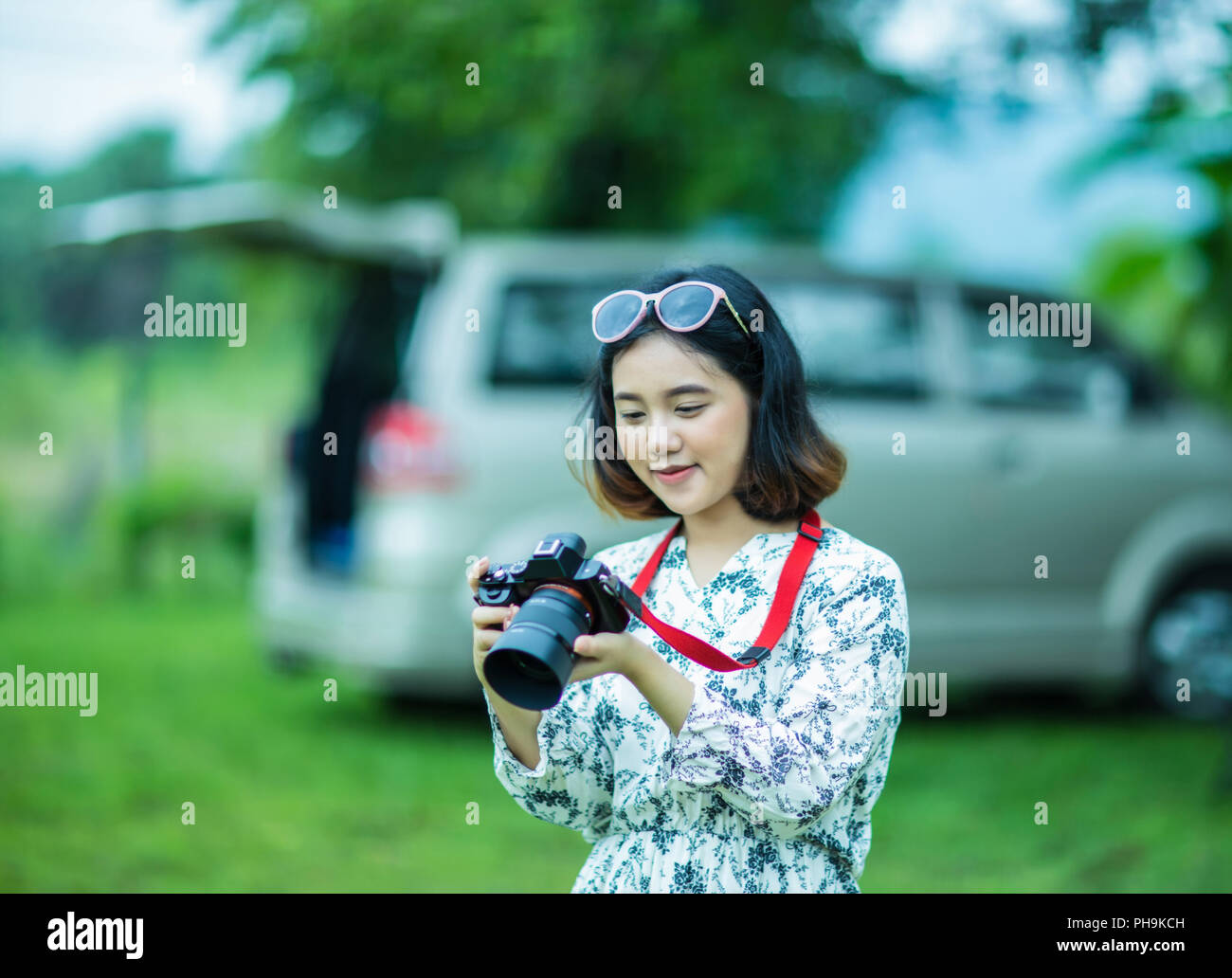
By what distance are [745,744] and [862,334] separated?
4252 millimetres

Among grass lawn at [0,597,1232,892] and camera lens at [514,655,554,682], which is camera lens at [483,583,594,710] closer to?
camera lens at [514,655,554,682]

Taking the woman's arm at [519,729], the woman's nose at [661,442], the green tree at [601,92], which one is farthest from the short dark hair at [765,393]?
the green tree at [601,92]

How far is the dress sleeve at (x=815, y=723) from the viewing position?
4.78 ft

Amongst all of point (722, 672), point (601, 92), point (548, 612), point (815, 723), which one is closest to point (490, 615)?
point (548, 612)

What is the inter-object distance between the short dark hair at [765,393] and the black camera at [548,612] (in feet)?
0.92

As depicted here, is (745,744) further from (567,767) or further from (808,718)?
(567,767)

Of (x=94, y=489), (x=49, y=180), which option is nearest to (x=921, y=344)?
(x=94, y=489)

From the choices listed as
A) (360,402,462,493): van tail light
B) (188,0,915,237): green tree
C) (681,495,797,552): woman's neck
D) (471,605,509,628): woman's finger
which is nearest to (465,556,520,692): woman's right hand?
(471,605,509,628): woman's finger

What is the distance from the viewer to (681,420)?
5.28 ft

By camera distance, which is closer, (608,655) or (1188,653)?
(608,655)

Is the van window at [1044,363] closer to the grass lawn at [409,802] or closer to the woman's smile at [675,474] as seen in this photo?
the grass lawn at [409,802]

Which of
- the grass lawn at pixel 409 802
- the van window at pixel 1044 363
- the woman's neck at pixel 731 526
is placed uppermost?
the van window at pixel 1044 363

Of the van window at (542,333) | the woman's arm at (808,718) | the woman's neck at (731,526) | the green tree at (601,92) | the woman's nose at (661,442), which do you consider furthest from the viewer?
the green tree at (601,92)

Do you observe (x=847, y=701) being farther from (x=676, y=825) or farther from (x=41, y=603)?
(x=41, y=603)
